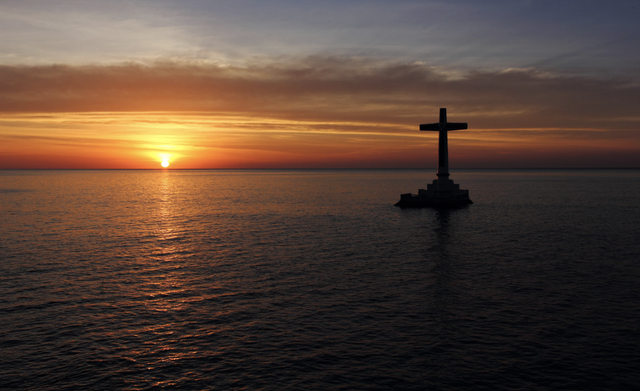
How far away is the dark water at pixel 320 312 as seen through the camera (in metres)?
18.0

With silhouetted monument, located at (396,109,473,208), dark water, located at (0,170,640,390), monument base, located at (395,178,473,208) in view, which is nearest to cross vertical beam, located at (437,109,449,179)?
silhouetted monument, located at (396,109,473,208)

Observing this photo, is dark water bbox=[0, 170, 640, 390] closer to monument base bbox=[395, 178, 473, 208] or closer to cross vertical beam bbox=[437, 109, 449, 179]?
monument base bbox=[395, 178, 473, 208]

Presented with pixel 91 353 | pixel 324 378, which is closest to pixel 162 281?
pixel 91 353

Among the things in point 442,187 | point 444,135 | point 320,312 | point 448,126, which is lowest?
point 320,312

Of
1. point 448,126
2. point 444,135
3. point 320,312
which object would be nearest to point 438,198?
point 444,135

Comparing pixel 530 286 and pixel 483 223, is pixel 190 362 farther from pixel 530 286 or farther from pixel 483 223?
pixel 483 223

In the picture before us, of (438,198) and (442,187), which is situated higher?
(442,187)

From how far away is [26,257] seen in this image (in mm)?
40438

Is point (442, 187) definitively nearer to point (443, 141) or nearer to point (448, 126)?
point (443, 141)

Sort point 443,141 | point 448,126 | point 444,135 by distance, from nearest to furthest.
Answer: point 448,126
point 443,141
point 444,135

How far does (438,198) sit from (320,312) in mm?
71645

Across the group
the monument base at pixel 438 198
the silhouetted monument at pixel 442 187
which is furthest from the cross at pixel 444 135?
the monument base at pixel 438 198

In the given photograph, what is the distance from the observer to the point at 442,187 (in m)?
93.9

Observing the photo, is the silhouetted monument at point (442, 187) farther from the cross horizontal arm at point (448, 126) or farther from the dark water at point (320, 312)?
the dark water at point (320, 312)
